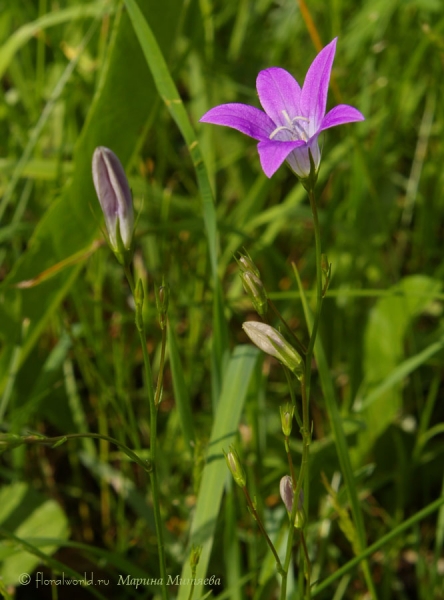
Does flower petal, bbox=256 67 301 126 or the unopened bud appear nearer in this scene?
the unopened bud

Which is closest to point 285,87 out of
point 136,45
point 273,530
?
point 136,45

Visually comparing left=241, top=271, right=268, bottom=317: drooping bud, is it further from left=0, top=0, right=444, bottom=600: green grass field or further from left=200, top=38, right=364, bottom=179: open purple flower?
left=0, top=0, right=444, bottom=600: green grass field

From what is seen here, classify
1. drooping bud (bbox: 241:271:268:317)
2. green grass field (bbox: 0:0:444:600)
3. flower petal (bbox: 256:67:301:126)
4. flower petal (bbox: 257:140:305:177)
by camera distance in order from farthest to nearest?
green grass field (bbox: 0:0:444:600), flower petal (bbox: 256:67:301:126), drooping bud (bbox: 241:271:268:317), flower petal (bbox: 257:140:305:177)

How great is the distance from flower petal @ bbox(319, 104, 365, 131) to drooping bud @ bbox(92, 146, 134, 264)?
11.8 inches

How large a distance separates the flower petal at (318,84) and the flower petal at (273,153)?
16 centimetres

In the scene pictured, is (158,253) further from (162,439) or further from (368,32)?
(368,32)

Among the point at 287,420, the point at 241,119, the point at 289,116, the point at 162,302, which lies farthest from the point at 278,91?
the point at 287,420

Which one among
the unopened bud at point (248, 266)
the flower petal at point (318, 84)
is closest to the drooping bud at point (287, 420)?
the unopened bud at point (248, 266)

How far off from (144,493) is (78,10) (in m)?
1.39

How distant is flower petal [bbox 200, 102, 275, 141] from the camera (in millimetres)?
978

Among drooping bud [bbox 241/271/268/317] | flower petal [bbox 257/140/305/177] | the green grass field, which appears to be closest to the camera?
flower petal [bbox 257/140/305/177]

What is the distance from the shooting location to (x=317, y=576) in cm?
163

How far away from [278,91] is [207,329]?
1.25m

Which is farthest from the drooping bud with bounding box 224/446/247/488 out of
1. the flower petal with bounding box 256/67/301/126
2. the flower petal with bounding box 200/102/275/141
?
the flower petal with bounding box 256/67/301/126
